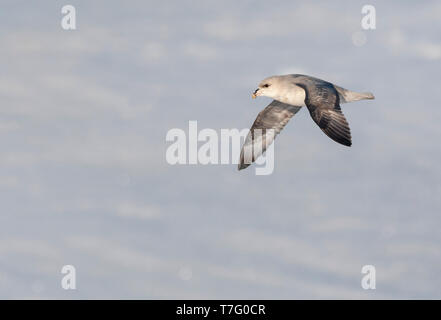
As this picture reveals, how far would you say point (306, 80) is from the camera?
120 ft

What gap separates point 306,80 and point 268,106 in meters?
4.25

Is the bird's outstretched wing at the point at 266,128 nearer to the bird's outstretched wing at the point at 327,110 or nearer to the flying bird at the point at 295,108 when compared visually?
the flying bird at the point at 295,108

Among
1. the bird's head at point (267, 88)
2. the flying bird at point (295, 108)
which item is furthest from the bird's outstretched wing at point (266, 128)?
the bird's head at point (267, 88)

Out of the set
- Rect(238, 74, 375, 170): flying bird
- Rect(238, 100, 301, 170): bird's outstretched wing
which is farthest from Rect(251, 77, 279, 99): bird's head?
Rect(238, 100, 301, 170): bird's outstretched wing

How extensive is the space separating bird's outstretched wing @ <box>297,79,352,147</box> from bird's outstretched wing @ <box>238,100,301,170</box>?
14.4 ft

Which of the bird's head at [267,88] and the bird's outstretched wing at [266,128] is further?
the bird's outstretched wing at [266,128]

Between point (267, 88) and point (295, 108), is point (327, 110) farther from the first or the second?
point (295, 108)

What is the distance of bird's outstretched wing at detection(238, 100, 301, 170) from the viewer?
40406mm

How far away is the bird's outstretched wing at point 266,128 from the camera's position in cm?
4041

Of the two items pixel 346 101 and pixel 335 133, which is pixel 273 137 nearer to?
pixel 346 101

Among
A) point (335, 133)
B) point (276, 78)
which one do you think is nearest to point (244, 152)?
point (276, 78)

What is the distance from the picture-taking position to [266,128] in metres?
40.8

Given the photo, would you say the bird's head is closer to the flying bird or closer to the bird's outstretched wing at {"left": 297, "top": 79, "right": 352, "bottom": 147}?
the flying bird

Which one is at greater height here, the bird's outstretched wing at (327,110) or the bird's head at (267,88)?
the bird's head at (267,88)
